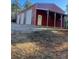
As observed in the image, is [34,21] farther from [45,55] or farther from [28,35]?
[45,55]

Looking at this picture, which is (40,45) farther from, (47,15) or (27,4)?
(27,4)

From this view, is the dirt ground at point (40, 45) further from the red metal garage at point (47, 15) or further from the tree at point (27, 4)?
the tree at point (27, 4)

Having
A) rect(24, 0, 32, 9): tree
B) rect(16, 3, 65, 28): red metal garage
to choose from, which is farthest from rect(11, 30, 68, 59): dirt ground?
rect(24, 0, 32, 9): tree

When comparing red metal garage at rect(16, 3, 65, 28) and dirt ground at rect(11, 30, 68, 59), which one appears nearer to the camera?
dirt ground at rect(11, 30, 68, 59)

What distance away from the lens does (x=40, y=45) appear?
8.38 feet

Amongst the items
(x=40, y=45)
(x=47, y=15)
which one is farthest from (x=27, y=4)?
(x=40, y=45)

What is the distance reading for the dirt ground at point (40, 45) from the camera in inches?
98.0

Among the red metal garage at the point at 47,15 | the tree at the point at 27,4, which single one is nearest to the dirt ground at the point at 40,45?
the red metal garage at the point at 47,15

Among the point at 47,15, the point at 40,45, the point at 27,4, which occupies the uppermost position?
the point at 27,4

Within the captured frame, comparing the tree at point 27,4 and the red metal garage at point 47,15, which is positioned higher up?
the tree at point 27,4

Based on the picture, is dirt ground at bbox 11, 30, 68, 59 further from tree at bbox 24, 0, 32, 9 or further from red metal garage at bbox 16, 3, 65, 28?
tree at bbox 24, 0, 32, 9

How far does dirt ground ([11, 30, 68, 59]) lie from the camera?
8.16 ft

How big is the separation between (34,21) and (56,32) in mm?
304

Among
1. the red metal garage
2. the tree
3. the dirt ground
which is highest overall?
the tree
